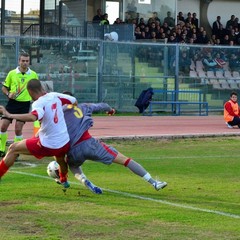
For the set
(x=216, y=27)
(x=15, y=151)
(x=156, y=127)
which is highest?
(x=216, y=27)

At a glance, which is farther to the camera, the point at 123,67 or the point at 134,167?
the point at 123,67

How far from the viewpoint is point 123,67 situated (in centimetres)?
3123

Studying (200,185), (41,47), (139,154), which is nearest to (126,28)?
(41,47)

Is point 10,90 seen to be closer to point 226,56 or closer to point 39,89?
point 39,89

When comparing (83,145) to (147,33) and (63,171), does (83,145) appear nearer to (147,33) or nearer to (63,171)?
(63,171)

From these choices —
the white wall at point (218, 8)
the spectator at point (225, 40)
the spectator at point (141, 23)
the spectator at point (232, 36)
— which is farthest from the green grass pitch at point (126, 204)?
the white wall at point (218, 8)

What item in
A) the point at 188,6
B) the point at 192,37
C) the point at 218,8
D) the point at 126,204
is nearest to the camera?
the point at 126,204

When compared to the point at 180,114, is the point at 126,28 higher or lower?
higher

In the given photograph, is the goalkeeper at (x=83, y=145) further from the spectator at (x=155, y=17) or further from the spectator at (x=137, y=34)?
the spectator at (x=155, y=17)

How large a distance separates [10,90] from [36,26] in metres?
23.2

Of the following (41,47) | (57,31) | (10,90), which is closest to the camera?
(10,90)

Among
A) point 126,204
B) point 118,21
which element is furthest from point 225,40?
point 126,204

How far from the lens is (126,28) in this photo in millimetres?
36000

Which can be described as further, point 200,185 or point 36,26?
point 36,26
